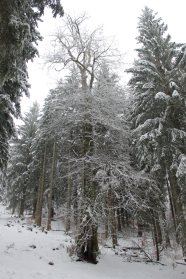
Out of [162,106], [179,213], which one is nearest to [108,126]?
[162,106]

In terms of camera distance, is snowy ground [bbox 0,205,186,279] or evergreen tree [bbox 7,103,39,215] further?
evergreen tree [bbox 7,103,39,215]

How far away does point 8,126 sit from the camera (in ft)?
25.5

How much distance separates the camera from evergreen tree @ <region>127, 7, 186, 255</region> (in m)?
8.70

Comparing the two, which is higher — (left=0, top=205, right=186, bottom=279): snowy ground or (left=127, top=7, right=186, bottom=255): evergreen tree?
(left=127, top=7, right=186, bottom=255): evergreen tree

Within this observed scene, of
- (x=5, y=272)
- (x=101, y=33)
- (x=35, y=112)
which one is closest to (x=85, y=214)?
(x=5, y=272)

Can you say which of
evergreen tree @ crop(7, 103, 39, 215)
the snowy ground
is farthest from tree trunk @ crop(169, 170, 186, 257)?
evergreen tree @ crop(7, 103, 39, 215)

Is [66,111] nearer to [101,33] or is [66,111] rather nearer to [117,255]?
[101,33]

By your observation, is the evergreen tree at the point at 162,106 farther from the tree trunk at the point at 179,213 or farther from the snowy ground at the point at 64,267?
the snowy ground at the point at 64,267

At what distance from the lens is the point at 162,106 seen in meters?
10.3

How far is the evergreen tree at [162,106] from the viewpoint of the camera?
28.5ft

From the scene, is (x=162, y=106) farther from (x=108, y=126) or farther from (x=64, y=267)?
(x=64, y=267)

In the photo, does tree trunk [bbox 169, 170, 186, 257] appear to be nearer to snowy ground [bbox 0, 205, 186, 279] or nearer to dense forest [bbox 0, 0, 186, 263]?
dense forest [bbox 0, 0, 186, 263]

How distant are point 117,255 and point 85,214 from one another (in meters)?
4.00

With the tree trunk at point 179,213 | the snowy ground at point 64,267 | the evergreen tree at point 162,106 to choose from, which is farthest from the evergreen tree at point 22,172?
the tree trunk at point 179,213
